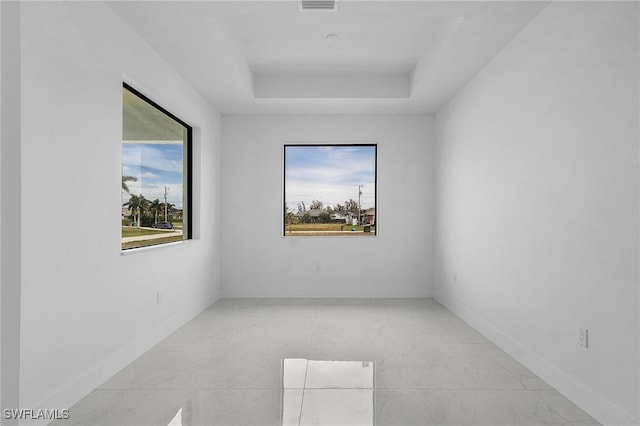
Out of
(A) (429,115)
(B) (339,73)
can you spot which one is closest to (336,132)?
(B) (339,73)

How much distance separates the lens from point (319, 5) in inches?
107

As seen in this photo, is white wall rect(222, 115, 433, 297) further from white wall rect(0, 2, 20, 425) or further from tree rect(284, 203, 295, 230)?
white wall rect(0, 2, 20, 425)

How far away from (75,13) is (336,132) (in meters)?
3.50

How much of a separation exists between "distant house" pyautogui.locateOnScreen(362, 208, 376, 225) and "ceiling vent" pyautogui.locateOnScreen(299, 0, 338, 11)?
124 inches

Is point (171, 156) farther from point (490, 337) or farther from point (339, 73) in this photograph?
point (490, 337)

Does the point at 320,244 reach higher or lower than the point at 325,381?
higher

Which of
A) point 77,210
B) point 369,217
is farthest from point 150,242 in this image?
point 369,217

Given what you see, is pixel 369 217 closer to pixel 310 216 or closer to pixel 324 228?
pixel 324 228

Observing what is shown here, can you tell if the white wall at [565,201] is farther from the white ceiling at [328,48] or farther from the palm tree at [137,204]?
the palm tree at [137,204]

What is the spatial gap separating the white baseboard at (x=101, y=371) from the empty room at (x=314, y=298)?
2 centimetres

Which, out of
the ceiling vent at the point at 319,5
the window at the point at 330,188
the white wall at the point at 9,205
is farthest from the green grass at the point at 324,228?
the white wall at the point at 9,205

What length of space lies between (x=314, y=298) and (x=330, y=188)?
1.59 m

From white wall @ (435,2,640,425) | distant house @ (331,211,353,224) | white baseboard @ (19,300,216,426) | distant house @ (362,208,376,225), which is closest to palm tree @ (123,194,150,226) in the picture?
white baseboard @ (19,300,216,426)

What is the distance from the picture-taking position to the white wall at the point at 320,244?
5.35 meters
